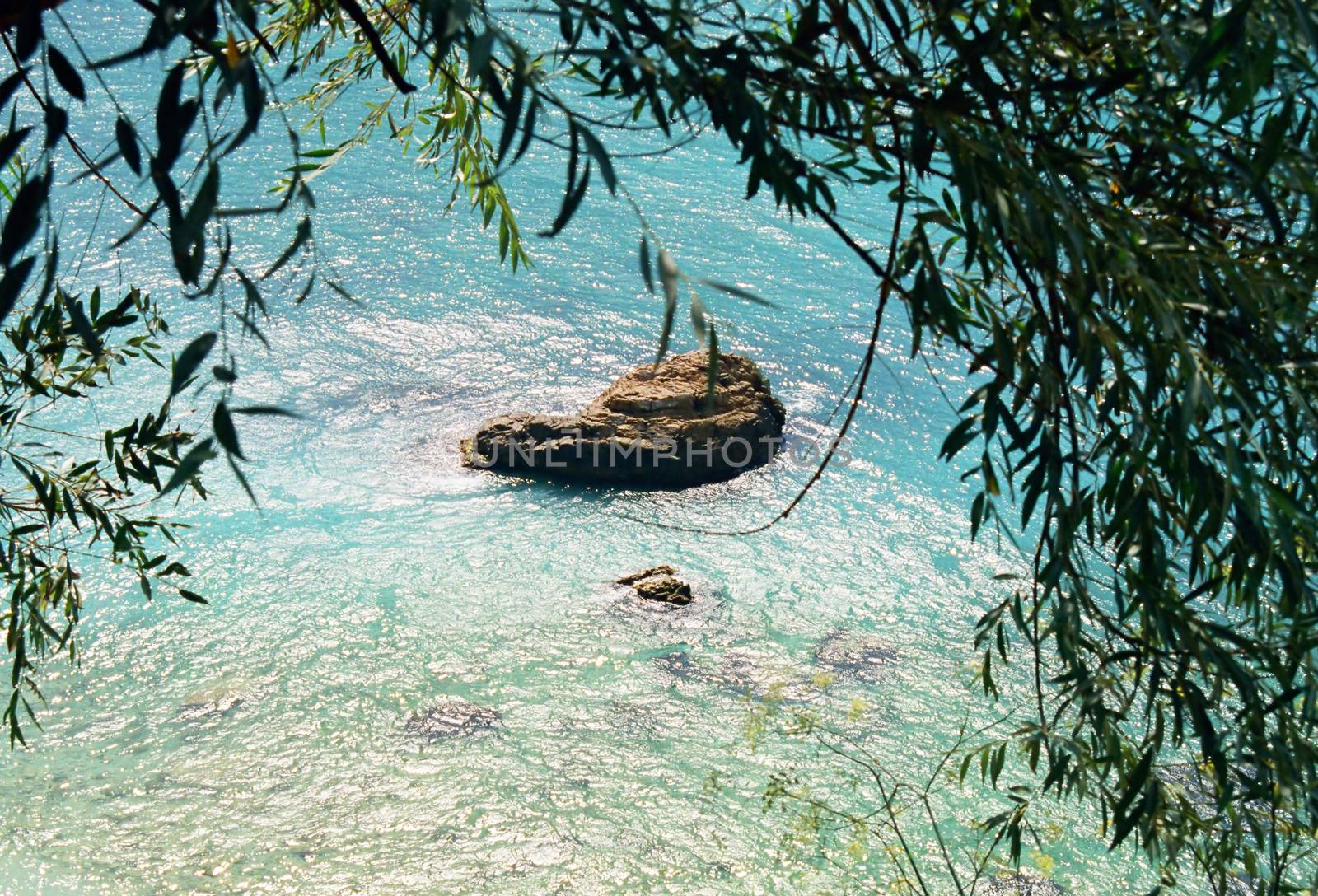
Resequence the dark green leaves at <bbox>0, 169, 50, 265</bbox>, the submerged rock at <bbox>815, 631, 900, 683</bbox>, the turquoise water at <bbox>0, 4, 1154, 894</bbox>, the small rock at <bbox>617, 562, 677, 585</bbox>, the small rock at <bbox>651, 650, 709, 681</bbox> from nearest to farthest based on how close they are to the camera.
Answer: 1. the dark green leaves at <bbox>0, 169, 50, 265</bbox>
2. the turquoise water at <bbox>0, 4, 1154, 894</bbox>
3. the small rock at <bbox>651, 650, 709, 681</bbox>
4. the submerged rock at <bbox>815, 631, 900, 683</bbox>
5. the small rock at <bbox>617, 562, 677, 585</bbox>

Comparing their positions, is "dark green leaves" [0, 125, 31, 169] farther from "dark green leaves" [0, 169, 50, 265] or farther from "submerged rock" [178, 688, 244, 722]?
"submerged rock" [178, 688, 244, 722]

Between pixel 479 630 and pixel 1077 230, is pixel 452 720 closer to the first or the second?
pixel 479 630

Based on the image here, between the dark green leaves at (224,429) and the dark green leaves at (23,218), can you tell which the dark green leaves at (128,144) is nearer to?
the dark green leaves at (23,218)

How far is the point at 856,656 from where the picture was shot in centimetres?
646

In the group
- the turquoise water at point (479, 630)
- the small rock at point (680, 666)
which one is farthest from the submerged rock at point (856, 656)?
the small rock at point (680, 666)

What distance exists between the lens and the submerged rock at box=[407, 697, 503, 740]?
5703mm

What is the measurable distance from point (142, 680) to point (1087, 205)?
5269 mm

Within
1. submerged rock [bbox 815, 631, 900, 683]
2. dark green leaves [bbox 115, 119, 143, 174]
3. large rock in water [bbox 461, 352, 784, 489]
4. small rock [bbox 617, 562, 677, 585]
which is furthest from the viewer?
large rock in water [bbox 461, 352, 784, 489]

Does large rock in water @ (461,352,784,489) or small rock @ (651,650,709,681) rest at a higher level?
large rock in water @ (461,352,784,489)

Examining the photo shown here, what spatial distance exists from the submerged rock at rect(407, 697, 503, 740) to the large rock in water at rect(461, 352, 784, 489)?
244 cm

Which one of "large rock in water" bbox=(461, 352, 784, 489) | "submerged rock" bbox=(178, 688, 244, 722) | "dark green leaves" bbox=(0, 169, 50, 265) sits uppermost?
"dark green leaves" bbox=(0, 169, 50, 265)

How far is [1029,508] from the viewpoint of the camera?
2.04 m

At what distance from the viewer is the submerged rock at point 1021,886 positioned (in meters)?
4.90

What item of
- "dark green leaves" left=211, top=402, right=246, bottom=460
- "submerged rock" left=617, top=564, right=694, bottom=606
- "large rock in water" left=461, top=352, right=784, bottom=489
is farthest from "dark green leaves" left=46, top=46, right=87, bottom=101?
"large rock in water" left=461, top=352, right=784, bottom=489
